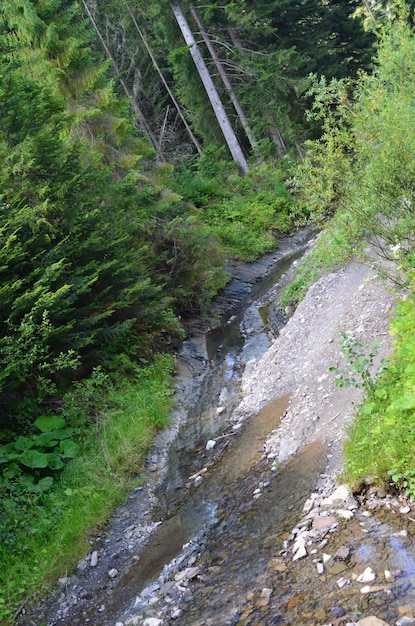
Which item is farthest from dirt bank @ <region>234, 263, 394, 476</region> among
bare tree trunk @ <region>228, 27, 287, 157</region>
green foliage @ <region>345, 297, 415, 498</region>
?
bare tree trunk @ <region>228, 27, 287, 157</region>

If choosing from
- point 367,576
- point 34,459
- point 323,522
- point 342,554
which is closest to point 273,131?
point 34,459

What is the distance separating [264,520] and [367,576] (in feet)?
5.76

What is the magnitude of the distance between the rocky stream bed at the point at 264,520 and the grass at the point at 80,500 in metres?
0.22

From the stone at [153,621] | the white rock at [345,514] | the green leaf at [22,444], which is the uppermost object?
the green leaf at [22,444]

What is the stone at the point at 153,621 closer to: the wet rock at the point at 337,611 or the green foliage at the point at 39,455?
the wet rock at the point at 337,611

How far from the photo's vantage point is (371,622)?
355 cm

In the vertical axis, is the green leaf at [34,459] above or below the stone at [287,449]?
above

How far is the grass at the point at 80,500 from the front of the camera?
20.6 ft

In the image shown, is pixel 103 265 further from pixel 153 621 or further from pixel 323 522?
pixel 323 522

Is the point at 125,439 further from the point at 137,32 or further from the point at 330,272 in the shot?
the point at 137,32

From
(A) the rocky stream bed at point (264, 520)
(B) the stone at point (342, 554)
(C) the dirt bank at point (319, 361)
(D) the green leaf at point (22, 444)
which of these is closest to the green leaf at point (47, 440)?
(D) the green leaf at point (22, 444)

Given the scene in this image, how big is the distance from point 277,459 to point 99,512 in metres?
2.82

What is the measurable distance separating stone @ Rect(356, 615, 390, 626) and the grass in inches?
167

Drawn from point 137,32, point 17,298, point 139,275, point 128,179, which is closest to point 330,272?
point 139,275
